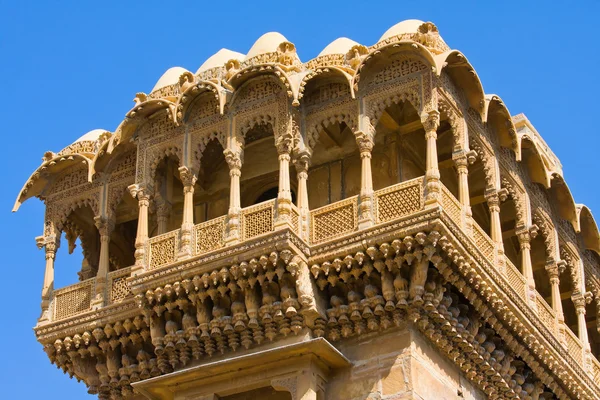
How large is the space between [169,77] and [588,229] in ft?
22.2

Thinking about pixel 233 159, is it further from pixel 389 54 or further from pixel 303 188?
pixel 389 54

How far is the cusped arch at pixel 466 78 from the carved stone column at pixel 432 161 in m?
0.64

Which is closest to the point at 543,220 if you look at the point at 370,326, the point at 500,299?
the point at 500,299

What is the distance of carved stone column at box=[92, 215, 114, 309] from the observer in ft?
67.3

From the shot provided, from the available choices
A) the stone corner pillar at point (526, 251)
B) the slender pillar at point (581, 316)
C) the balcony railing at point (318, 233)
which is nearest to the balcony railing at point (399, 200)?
the balcony railing at point (318, 233)

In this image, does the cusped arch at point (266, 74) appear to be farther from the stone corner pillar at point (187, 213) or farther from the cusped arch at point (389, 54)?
the stone corner pillar at point (187, 213)

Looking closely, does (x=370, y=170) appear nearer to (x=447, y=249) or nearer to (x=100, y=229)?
(x=447, y=249)

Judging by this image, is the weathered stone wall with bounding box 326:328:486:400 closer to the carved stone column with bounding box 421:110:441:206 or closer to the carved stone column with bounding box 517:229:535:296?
the carved stone column with bounding box 421:110:441:206

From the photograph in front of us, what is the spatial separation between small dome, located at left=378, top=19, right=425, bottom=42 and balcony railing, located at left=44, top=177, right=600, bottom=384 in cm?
227

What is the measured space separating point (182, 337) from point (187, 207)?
5.72 ft

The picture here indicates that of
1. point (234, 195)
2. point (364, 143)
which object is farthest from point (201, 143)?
point (364, 143)

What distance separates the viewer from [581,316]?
2223 centimetres

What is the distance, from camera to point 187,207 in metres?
19.9

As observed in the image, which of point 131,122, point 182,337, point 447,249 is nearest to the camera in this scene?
point 447,249
